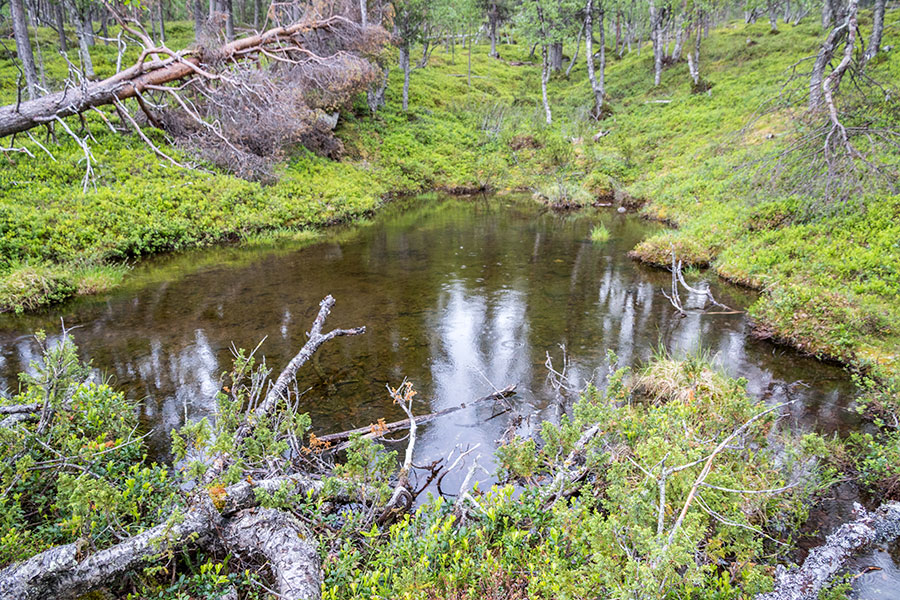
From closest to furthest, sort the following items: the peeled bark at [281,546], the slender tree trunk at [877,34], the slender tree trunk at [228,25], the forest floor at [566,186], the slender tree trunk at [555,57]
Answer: the peeled bark at [281,546], the forest floor at [566,186], the slender tree trunk at [228,25], the slender tree trunk at [877,34], the slender tree trunk at [555,57]

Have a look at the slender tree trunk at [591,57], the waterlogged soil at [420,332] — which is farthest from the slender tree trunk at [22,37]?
the slender tree trunk at [591,57]

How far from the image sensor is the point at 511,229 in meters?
17.4

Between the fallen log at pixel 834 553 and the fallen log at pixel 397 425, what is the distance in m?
3.30

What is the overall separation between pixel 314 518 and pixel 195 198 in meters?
14.3

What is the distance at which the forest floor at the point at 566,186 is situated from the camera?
8.76m

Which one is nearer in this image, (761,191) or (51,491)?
(51,491)

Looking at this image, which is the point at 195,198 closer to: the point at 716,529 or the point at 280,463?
the point at 280,463

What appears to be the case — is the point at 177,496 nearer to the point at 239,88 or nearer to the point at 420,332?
the point at 420,332

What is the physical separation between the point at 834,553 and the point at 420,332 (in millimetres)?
6401

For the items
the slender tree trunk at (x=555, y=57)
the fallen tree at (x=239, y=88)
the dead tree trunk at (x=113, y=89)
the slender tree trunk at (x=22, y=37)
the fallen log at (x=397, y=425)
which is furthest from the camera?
the slender tree trunk at (x=555, y=57)

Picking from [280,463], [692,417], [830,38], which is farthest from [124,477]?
[830,38]

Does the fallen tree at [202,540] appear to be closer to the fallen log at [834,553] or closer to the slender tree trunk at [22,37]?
the fallen log at [834,553]

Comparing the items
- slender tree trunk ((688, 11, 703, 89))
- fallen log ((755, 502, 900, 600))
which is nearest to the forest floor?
slender tree trunk ((688, 11, 703, 89))

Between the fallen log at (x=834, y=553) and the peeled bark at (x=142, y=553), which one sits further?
the fallen log at (x=834, y=553)
